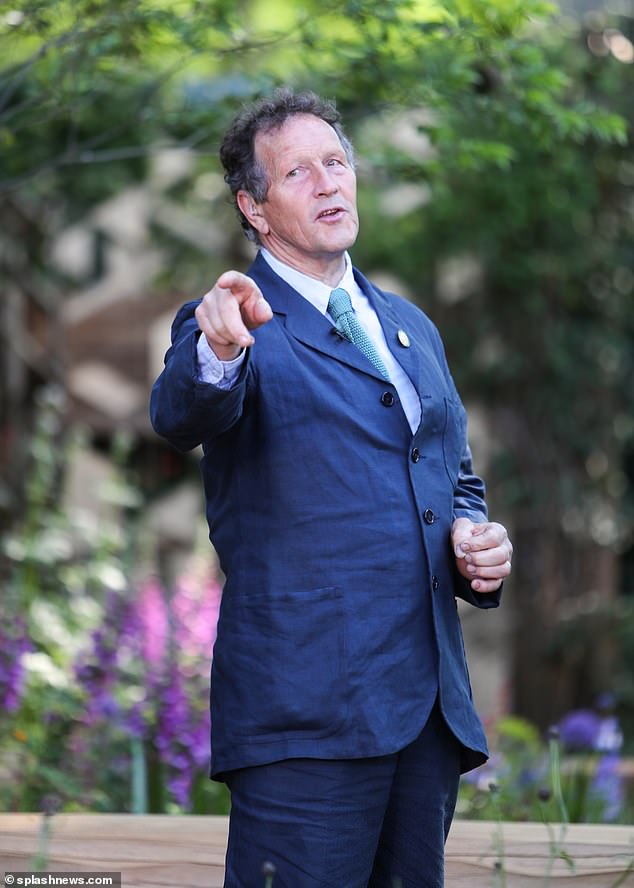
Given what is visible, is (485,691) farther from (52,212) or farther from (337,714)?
(337,714)

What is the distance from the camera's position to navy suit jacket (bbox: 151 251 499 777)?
2201 mm

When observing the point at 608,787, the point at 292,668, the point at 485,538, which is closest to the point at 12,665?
the point at 608,787

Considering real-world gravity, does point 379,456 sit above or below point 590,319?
above

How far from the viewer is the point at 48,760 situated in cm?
423

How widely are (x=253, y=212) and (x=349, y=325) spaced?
0.91 feet

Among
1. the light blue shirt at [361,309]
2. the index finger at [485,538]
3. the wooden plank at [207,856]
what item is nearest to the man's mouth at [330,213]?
the light blue shirt at [361,309]

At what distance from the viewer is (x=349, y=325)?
236 centimetres

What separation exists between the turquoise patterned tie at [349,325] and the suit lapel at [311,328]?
0.06 ft

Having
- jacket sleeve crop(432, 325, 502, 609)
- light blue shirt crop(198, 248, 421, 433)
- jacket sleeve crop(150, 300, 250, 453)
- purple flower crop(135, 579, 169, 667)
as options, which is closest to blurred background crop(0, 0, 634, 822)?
purple flower crop(135, 579, 169, 667)

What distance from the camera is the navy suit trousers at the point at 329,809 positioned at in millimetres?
2199

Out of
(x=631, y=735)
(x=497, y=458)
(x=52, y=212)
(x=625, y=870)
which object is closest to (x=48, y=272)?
(x=52, y=212)

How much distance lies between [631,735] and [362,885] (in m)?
4.33

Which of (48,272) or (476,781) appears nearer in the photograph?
(476,781)

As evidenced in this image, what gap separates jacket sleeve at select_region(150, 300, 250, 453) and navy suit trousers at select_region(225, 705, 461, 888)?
1.88 ft
